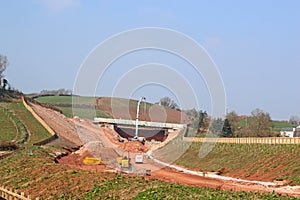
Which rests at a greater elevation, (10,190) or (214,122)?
(214,122)

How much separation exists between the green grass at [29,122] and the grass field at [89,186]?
33442 mm

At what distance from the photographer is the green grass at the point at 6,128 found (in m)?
74.4

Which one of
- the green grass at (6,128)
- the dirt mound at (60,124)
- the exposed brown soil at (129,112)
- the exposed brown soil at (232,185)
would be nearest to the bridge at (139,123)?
the exposed brown soil at (129,112)

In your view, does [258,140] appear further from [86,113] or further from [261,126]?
[86,113]

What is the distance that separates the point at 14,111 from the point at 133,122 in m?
25.0

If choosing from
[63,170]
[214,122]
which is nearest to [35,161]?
[63,170]

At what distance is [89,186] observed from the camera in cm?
2780


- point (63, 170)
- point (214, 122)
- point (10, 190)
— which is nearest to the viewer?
point (10, 190)

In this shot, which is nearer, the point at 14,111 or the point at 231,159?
the point at 231,159

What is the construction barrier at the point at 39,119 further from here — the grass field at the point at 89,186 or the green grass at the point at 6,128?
the grass field at the point at 89,186

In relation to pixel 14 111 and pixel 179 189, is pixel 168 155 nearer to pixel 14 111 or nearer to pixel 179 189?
pixel 14 111

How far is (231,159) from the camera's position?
195ft

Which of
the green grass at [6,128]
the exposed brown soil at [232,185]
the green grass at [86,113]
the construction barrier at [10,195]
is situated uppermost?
the green grass at [86,113]

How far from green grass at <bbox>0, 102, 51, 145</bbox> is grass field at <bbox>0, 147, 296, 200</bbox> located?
33442mm
